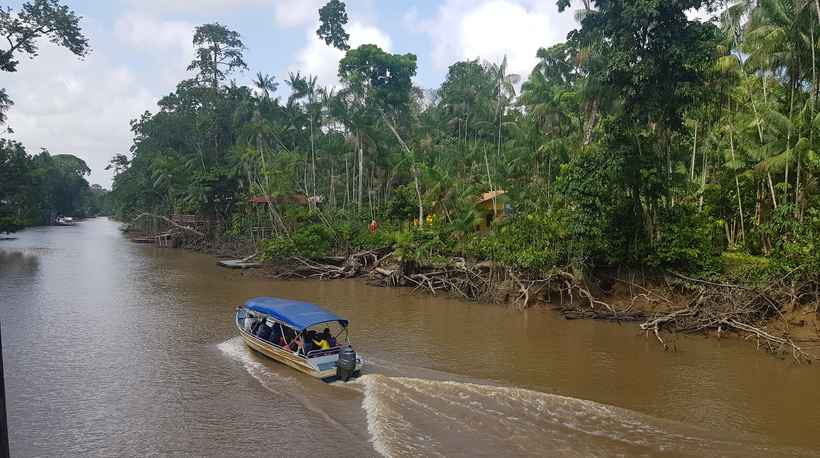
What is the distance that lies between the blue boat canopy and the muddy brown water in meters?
1.26

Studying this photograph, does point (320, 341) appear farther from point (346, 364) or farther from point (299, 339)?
point (346, 364)

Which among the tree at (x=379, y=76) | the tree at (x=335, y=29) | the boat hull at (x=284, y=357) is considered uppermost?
the tree at (x=335, y=29)

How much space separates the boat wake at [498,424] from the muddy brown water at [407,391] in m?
0.04

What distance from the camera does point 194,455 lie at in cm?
923

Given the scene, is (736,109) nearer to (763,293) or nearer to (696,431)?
(763,293)

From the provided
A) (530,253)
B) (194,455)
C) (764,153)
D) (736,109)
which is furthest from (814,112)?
(194,455)

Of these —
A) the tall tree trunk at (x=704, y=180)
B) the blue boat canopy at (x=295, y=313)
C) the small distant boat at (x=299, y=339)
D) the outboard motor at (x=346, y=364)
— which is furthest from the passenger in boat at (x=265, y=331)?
the tall tree trunk at (x=704, y=180)

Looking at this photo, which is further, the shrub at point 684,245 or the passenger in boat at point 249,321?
the shrub at point 684,245

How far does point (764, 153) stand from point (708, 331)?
7075mm

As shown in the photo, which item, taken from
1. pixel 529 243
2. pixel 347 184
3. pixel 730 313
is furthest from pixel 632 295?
pixel 347 184

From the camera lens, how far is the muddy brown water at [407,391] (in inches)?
374

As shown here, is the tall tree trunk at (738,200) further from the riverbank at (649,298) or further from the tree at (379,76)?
the tree at (379,76)

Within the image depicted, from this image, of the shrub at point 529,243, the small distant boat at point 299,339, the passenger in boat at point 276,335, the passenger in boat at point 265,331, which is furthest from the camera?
the shrub at point 529,243

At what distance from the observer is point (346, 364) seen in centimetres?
1226
